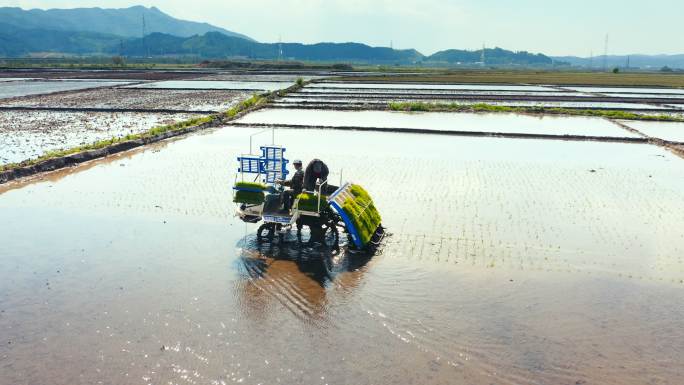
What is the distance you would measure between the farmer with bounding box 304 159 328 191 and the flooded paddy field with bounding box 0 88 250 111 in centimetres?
2381

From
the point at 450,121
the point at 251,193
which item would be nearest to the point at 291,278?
the point at 251,193

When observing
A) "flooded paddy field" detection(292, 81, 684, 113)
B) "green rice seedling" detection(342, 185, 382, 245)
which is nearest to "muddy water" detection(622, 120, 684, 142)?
"flooded paddy field" detection(292, 81, 684, 113)

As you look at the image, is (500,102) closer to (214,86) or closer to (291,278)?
(214,86)

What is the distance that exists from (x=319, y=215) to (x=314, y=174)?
2.52ft

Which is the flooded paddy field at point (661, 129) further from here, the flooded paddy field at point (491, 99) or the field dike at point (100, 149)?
the field dike at point (100, 149)

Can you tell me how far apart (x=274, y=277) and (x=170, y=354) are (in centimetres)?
255

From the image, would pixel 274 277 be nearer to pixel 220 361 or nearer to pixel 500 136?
pixel 220 361

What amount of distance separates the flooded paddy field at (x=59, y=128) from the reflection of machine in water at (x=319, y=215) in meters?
10.9

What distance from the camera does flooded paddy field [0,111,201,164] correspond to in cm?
1883

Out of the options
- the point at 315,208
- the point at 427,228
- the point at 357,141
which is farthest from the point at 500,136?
the point at 315,208

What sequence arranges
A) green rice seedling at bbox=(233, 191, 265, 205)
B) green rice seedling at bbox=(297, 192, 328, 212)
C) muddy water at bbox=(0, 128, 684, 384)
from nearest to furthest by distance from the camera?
1. muddy water at bbox=(0, 128, 684, 384)
2. green rice seedling at bbox=(297, 192, 328, 212)
3. green rice seedling at bbox=(233, 191, 265, 205)

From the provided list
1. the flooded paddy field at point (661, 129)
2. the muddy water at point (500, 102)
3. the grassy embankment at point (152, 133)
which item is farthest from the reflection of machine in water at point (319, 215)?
the muddy water at point (500, 102)

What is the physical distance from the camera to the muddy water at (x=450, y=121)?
83.2 ft

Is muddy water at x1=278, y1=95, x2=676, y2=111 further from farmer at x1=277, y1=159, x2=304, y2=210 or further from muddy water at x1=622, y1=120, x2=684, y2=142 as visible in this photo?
farmer at x1=277, y1=159, x2=304, y2=210
